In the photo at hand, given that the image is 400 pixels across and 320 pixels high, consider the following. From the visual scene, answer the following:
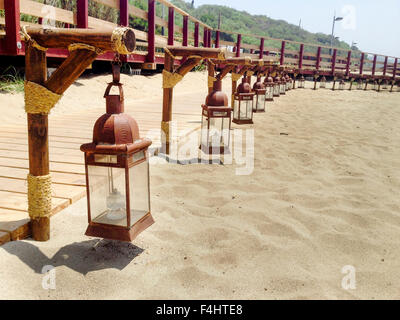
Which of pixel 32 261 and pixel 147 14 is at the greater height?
pixel 147 14

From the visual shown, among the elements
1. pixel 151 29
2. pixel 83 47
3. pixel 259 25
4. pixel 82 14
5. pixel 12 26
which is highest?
pixel 259 25

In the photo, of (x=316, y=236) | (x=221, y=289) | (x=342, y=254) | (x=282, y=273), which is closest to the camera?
(x=221, y=289)

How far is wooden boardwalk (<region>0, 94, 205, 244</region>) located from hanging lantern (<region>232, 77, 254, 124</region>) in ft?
2.32

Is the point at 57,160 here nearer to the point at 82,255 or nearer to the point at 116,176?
the point at 116,176

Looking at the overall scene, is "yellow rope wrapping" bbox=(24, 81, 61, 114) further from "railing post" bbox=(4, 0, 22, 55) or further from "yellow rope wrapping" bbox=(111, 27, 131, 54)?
"railing post" bbox=(4, 0, 22, 55)

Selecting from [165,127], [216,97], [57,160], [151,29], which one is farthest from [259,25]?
[57,160]

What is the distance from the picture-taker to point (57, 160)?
3.49m

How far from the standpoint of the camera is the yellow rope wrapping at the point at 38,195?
209 centimetres

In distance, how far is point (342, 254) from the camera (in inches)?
89.8

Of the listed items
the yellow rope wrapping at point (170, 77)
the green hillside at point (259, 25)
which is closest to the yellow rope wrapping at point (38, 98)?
the yellow rope wrapping at point (170, 77)

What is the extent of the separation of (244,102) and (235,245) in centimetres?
402
